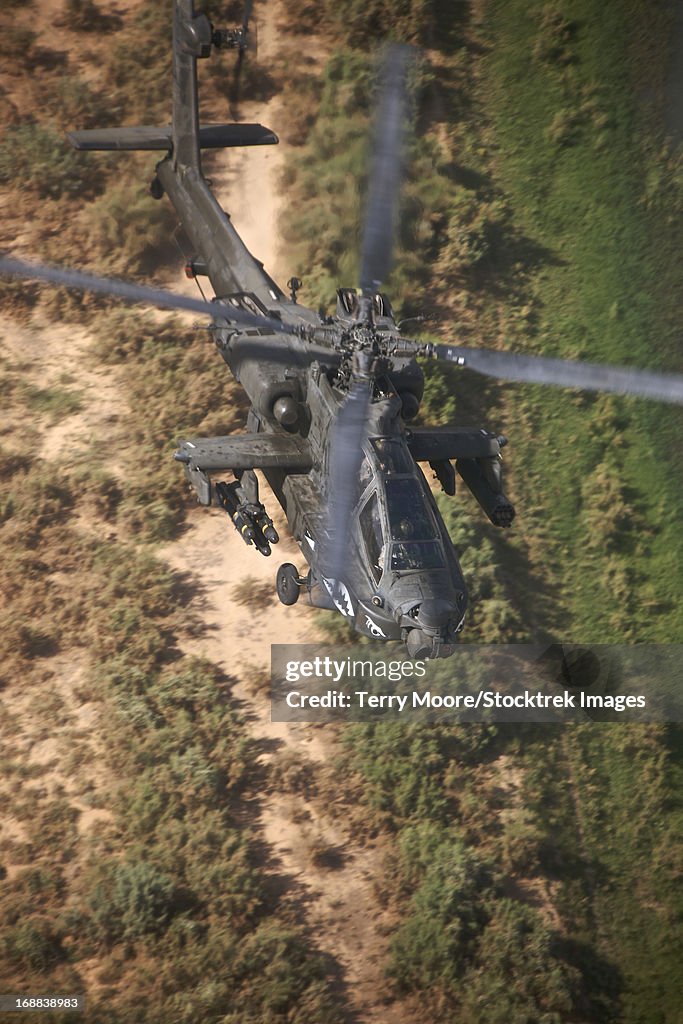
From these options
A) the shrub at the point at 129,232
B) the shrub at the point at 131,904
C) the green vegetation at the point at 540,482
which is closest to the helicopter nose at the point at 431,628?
the green vegetation at the point at 540,482

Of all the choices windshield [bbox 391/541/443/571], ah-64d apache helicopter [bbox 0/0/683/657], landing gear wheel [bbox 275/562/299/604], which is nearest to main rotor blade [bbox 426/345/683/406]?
ah-64d apache helicopter [bbox 0/0/683/657]

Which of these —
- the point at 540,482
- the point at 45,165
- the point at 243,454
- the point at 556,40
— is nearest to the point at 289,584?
the point at 243,454

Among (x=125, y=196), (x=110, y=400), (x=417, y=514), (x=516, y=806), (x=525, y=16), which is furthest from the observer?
(x=525, y=16)

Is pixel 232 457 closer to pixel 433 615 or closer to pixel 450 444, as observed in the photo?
pixel 450 444

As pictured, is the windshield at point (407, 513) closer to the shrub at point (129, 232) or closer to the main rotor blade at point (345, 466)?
the main rotor blade at point (345, 466)

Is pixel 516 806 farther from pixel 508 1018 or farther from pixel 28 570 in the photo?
pixel 28 570

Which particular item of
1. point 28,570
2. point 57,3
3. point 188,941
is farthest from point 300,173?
point 188,941

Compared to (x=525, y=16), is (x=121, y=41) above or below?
below
